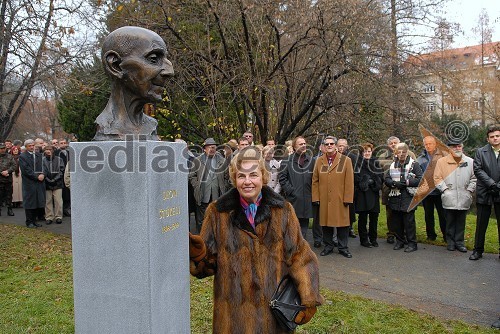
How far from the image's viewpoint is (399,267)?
265 inches

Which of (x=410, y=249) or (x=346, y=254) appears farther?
(x=410, y=249)

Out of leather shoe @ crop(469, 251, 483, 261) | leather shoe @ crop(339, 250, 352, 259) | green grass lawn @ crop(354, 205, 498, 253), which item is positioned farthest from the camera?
green grass lawn @ crop(354, 205, 498, 253)

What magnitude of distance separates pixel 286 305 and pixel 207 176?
18.5ft

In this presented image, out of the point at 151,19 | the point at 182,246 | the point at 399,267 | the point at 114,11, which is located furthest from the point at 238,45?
the point at 182,246

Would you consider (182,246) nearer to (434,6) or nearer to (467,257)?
(467,257)

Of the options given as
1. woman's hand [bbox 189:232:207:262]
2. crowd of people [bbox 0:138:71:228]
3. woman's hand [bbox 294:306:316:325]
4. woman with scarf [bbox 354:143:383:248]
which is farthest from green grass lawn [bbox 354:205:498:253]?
crowd of people [bbox 0:138:71:228]

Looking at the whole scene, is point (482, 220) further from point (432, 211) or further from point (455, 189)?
point (432, 211)

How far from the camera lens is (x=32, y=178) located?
10023 millimetres

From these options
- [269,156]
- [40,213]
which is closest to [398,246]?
[269,156]

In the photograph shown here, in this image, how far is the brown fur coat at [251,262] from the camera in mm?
2883

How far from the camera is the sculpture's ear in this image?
2.72 metres

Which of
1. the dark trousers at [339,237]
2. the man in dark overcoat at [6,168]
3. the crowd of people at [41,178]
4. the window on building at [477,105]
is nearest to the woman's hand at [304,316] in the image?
Result: the dark trousers at [339,237]

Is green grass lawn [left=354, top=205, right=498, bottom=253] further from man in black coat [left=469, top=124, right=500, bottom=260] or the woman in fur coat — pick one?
the woman in fur coat

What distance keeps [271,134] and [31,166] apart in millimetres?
6103
